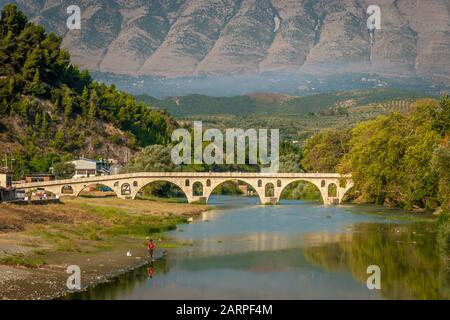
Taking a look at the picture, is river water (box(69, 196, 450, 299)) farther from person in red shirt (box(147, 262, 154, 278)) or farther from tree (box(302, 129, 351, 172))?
tree (box(302, 129, 351, 172))

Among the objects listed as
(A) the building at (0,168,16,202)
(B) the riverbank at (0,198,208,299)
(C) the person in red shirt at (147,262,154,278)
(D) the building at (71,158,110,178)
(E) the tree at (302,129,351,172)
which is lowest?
A: (C) the person in red shirt at (147,262,154,278)

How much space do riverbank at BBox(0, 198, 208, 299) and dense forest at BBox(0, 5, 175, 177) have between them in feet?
180

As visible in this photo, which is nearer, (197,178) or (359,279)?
(359,279)

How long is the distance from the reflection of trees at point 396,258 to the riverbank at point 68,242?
13081 mm

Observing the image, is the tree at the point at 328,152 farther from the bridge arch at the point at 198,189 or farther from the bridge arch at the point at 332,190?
the bridge arch at the point at 198,189

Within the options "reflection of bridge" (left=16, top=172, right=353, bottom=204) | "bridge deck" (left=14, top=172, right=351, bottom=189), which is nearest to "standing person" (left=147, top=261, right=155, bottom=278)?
"bridge deck" (left=14, top=172, right=351, bottom=189)

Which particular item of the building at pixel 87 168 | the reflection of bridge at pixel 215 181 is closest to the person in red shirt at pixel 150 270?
the reflection of bridge at pixel 215 181

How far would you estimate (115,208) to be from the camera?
4218 inches

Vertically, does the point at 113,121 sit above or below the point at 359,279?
above

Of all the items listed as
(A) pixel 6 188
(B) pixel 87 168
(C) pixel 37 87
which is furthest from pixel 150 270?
(C) pixel 37 87

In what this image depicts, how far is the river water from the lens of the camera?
56.3 meters
